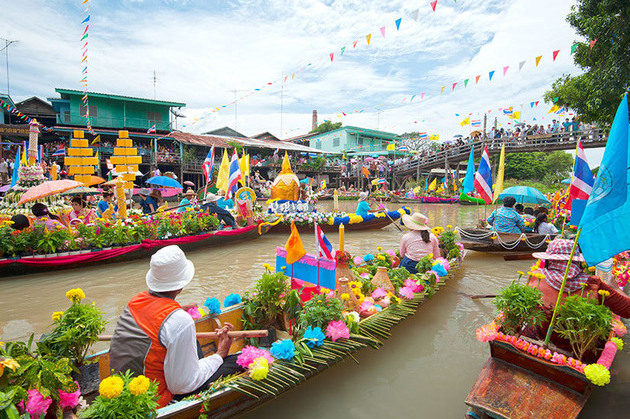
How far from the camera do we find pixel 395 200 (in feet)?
90.2

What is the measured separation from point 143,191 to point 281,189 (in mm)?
4858

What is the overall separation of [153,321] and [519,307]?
3.29 meters

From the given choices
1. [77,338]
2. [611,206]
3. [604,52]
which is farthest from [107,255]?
[604,52]

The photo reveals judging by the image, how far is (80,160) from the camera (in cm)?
1074

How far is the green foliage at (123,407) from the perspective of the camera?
2.09 metres

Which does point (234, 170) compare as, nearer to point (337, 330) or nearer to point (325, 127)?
point (337, 330)

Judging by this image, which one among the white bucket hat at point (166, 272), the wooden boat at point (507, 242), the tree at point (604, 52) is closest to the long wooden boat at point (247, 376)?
the white bucket hat at point (166, 272)

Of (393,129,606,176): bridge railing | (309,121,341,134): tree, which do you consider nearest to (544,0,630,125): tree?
(393,129,606,176): bridge railing

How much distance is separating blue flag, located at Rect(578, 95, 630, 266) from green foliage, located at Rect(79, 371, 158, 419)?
3511 mm

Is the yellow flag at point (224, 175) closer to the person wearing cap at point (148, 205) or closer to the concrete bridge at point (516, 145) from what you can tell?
the person wearing cap at point (148, 205)

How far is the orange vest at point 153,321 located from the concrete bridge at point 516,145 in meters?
16.6

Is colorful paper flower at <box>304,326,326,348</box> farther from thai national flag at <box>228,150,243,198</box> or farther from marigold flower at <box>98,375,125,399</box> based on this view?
thai national flag at <box>228,150,243,198</box>

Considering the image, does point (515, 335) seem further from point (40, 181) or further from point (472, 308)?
point (40, 181)

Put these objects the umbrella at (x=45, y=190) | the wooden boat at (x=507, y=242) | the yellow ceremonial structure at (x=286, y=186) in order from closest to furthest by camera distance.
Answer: the umbrella at (x=45, y=190) → the wooden boat at (x=507, y=242) → the yellow ceremonial structure at (x=286, y=186)
